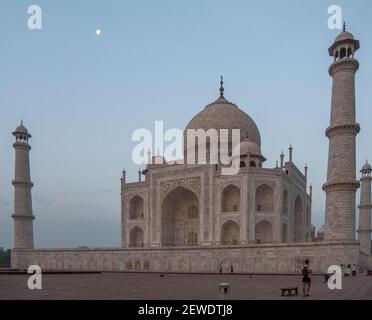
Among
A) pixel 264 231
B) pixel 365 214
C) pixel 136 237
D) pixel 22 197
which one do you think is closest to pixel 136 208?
pixel 136 237

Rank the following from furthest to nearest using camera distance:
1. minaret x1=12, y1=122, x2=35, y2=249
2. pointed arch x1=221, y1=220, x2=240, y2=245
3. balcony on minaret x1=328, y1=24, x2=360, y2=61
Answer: minaret x1=12, y1=122, x2=35, y2=249, pointed arch x1=221, y1=220, x2=240, y2=245, balcony on minaret x1=328, y1=24, x2=360, y2=61

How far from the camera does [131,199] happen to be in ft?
108

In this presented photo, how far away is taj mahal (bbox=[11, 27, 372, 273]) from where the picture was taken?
19438 mm

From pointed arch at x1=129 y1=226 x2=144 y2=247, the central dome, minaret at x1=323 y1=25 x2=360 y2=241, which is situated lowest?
pointed arch at x1=129 y1=226 x2=144 y2=247

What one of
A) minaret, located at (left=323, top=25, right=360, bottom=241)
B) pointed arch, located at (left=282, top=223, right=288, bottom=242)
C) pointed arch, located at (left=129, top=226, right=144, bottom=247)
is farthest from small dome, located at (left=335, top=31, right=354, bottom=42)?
pointed arch, located at (left=129, top=226, right=144, bottom=247)

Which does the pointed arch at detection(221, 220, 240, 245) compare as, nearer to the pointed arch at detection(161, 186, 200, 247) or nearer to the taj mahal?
the taj mahal

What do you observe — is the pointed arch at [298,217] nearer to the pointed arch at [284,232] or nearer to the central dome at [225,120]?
the pointed arch at [284,232]

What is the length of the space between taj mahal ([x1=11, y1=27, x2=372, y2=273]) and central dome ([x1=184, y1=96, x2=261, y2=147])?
0.38 feet

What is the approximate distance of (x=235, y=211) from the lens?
93.0 ft

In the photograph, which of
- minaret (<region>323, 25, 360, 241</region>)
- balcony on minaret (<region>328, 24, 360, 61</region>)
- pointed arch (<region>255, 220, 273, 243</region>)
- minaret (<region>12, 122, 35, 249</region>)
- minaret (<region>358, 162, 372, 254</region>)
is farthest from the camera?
minaret (<region>12, 122, 35, 249</region>)

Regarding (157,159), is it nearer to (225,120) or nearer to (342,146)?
(225,120)

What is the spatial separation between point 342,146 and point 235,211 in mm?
10960
